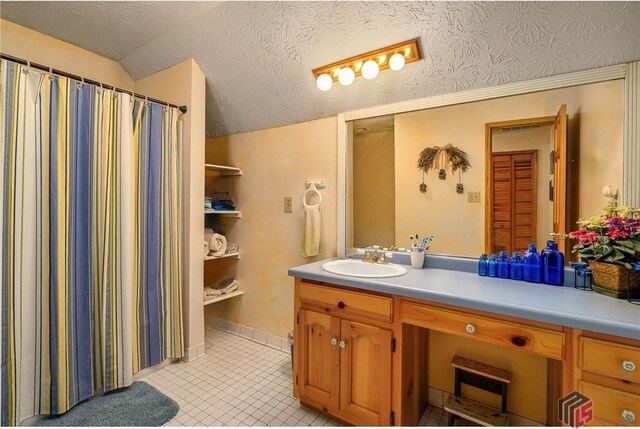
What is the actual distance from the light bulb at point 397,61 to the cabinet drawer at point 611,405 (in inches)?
60.0

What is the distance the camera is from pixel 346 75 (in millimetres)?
1763

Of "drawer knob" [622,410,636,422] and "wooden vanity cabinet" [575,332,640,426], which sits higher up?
"wooden vanity cabinet" [575,332,640,426]

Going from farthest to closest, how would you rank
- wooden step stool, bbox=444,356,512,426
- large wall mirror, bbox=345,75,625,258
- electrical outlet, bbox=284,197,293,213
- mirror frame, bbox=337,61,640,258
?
1. electrical outlet, bbox=284,197,293,213
2. wooden step stool, bbox=444,356,512,426
3. large wall mirror, bbox=345,75,625,258
4. mirror frame, bbox=337,61,640,258

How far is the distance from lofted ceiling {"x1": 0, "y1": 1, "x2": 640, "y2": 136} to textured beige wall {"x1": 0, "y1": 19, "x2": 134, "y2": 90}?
0.22 feet

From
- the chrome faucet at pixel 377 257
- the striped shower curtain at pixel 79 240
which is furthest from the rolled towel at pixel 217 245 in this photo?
the chrome faucet at pixel 377 257

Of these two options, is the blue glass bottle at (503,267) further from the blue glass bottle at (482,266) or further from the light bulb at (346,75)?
the light bulb at (346,75)

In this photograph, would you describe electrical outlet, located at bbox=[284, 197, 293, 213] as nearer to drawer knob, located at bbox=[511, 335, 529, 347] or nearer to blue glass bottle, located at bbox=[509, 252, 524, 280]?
blue glass bottle, located at bbox=[509, 252, 524, 280]

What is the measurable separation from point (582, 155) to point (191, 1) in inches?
88.3

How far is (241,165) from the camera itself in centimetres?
267

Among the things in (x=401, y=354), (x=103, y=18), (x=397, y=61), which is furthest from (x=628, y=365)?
(x=103, y=18)

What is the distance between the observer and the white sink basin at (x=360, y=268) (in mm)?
1696

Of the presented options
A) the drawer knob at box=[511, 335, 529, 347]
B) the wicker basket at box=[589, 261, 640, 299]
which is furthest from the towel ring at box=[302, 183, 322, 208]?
the wicker basket at box=[589, 261, 640, 299]

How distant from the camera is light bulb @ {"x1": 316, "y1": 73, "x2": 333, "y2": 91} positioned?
1837 millimetres

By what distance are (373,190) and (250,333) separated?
161cm
